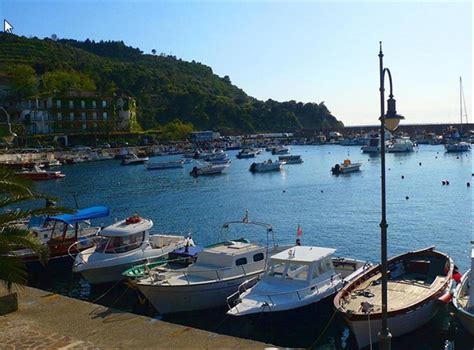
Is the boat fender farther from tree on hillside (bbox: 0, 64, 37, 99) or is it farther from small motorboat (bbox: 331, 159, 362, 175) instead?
tree on hillside (bbox: 0, 64, 37, 99)

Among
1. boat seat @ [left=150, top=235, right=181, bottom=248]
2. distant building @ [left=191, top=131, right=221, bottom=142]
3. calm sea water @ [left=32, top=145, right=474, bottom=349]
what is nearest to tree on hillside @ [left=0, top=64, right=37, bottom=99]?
distant building @ [left=191, top=131, right=221, bottom=142]

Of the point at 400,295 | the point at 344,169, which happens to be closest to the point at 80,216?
the point at 400,295

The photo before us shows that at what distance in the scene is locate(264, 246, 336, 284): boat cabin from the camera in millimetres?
19120

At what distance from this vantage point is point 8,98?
12988cm

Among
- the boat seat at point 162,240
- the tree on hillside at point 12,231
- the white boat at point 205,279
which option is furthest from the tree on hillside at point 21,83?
the tree on hillside at point 12,231

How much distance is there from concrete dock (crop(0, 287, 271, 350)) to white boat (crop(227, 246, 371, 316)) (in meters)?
3.48

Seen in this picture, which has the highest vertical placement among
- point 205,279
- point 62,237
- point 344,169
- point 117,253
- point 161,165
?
point 161,165

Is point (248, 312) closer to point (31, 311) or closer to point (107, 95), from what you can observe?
point (31, 311)

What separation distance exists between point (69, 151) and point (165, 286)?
345 ft

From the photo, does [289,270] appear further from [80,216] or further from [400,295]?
[80,216]

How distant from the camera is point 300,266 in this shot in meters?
19.6

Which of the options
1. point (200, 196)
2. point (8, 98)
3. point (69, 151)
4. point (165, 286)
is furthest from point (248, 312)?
point (8, 98)

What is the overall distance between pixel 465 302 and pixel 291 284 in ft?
19.5

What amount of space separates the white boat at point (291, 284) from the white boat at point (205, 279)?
2.07ft
